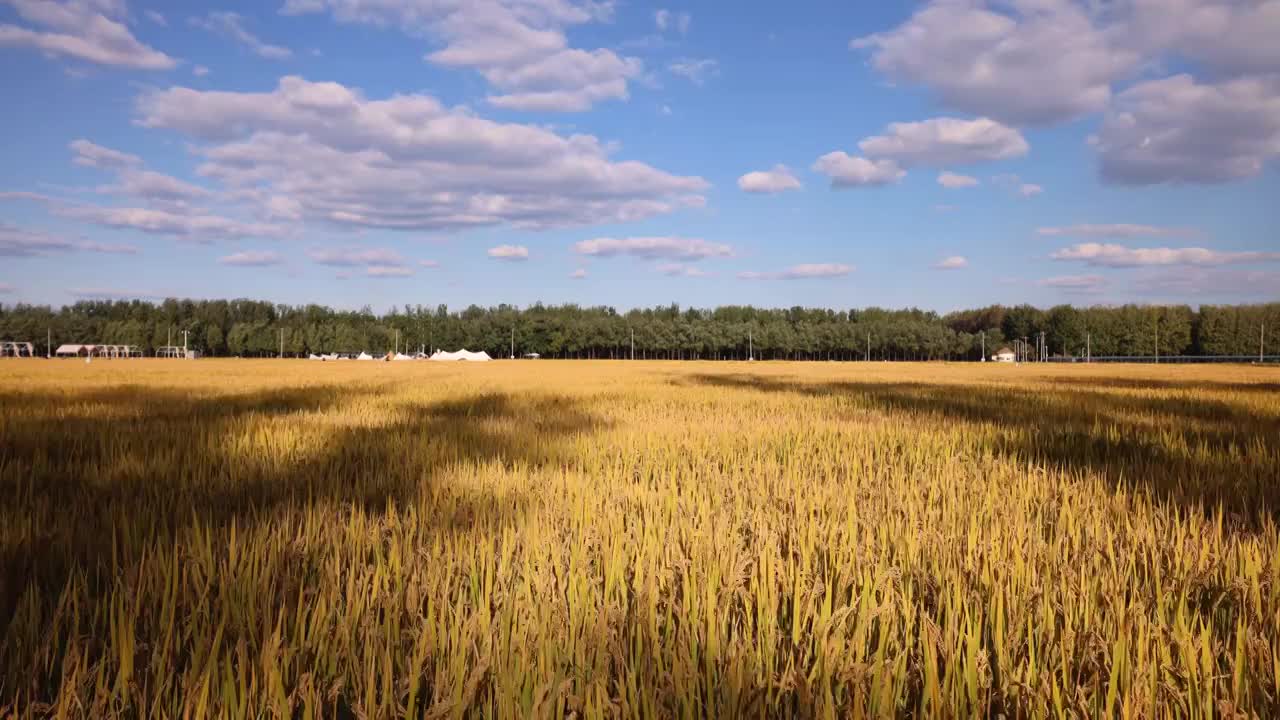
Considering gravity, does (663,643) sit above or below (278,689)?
below

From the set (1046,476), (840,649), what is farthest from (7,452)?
(1046,476)

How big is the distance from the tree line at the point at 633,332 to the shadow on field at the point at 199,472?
125 meters

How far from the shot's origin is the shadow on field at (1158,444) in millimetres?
3953

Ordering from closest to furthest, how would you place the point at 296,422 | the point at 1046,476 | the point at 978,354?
1. the point at 1046,476
2. the point at 296,422
3. the point at 978,354

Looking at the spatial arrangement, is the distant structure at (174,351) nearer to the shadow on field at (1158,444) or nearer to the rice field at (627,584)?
the shadow on field at (1158,444)

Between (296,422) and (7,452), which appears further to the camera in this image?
(296,422)

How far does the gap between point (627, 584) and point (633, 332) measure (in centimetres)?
13307

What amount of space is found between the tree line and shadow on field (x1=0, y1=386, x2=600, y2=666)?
12526cm

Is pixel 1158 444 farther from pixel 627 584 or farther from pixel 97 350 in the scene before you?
pixel 97 350

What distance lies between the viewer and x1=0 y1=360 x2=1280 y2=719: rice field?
60.9 inches

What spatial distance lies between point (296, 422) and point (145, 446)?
7.32ft

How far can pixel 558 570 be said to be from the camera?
235 cm

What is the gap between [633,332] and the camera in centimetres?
13525

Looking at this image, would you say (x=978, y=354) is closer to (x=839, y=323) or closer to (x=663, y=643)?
(x=839, y=323)
